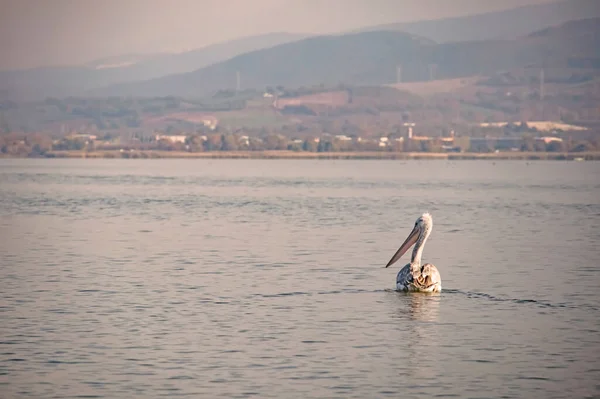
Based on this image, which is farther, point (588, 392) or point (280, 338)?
point (280, 338)

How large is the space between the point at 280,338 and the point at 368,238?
82.2ft

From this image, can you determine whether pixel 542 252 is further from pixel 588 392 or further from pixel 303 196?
Result: pixel 303 196

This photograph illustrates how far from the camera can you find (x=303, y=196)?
3388 inches

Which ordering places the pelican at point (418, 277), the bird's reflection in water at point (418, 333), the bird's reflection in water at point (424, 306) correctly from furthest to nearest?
1. the pelican at point (418, 277)
2. the bird's reflection in water at point (424, 306)
3. the bird's reflection in water at point (418, 333)

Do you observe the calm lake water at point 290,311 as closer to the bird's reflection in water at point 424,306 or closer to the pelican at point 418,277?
the bird's reflection in water at point 424,306

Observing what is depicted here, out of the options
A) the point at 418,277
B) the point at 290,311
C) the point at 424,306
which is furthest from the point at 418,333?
the point at 418,277

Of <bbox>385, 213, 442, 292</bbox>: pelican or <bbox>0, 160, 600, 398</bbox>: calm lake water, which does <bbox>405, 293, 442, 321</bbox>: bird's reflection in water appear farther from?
<bbox>385, 213, 442, 292</bbox>: pelican

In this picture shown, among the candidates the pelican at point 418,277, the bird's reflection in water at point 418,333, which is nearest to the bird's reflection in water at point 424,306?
the bird's reflection in water at point 418,333

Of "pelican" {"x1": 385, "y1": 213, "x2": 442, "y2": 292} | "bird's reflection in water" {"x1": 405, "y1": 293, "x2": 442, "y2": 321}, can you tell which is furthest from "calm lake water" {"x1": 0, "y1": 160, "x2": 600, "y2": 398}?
"pelican" {"x1": 385, "y1": 213, "x2": 442, "y2": 292}

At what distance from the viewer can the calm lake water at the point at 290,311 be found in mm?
20000

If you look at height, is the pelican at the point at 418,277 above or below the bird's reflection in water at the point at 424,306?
above

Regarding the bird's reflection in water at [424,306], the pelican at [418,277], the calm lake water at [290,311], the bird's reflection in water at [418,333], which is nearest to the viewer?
the calm lake water at [290,311]

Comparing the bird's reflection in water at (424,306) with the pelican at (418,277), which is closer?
the bird's reflection in water at (424,306)

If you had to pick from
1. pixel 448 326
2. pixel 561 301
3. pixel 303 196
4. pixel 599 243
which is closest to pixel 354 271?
pixel 561 301
